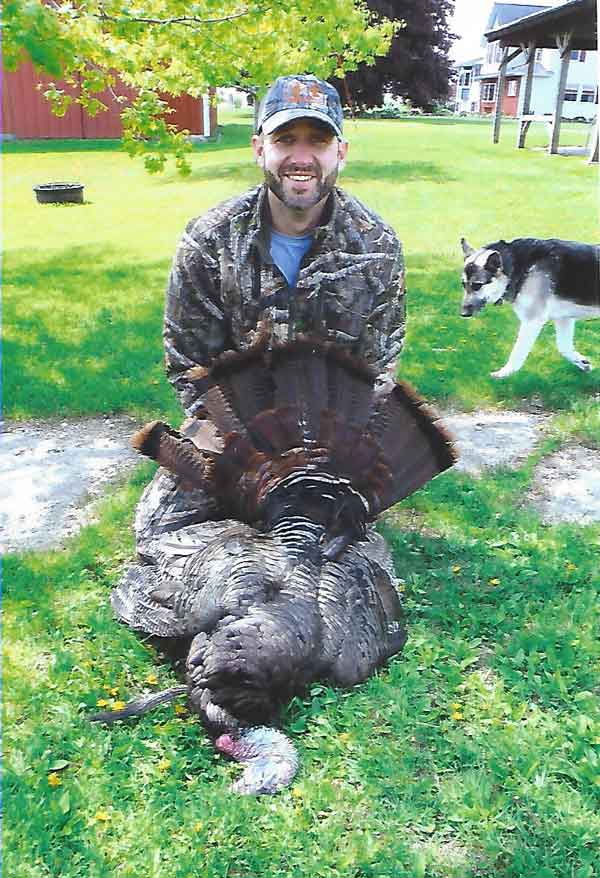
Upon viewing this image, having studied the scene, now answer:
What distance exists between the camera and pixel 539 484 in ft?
18.5

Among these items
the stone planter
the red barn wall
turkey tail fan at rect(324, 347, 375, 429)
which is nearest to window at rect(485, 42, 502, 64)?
the red barn wall

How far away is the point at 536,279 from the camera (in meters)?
7.04

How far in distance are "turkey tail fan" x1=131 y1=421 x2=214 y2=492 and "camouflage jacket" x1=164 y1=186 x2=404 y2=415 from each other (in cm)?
39

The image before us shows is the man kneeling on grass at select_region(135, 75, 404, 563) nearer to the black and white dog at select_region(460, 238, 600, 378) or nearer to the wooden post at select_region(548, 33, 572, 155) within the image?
the black and white dog at select_region(460, 238, 600, 378)

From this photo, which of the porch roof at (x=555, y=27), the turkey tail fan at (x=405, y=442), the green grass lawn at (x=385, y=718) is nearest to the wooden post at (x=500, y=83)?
the porch roof at (x=555, y=27)

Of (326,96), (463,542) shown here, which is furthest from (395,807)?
(326,96)

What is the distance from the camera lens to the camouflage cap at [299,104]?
147 inches

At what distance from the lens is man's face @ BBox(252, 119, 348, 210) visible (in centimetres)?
379

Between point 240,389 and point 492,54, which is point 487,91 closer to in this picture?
point 492,54

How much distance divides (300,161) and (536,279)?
377 centimetres

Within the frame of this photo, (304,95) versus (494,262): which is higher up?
(304,95)

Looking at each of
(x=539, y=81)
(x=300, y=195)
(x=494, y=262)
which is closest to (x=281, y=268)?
(x=300, y=195)

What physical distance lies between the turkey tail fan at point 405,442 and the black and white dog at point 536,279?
3.79m

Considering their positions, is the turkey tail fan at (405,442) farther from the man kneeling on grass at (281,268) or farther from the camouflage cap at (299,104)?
the camouflage cap at (299,104)
